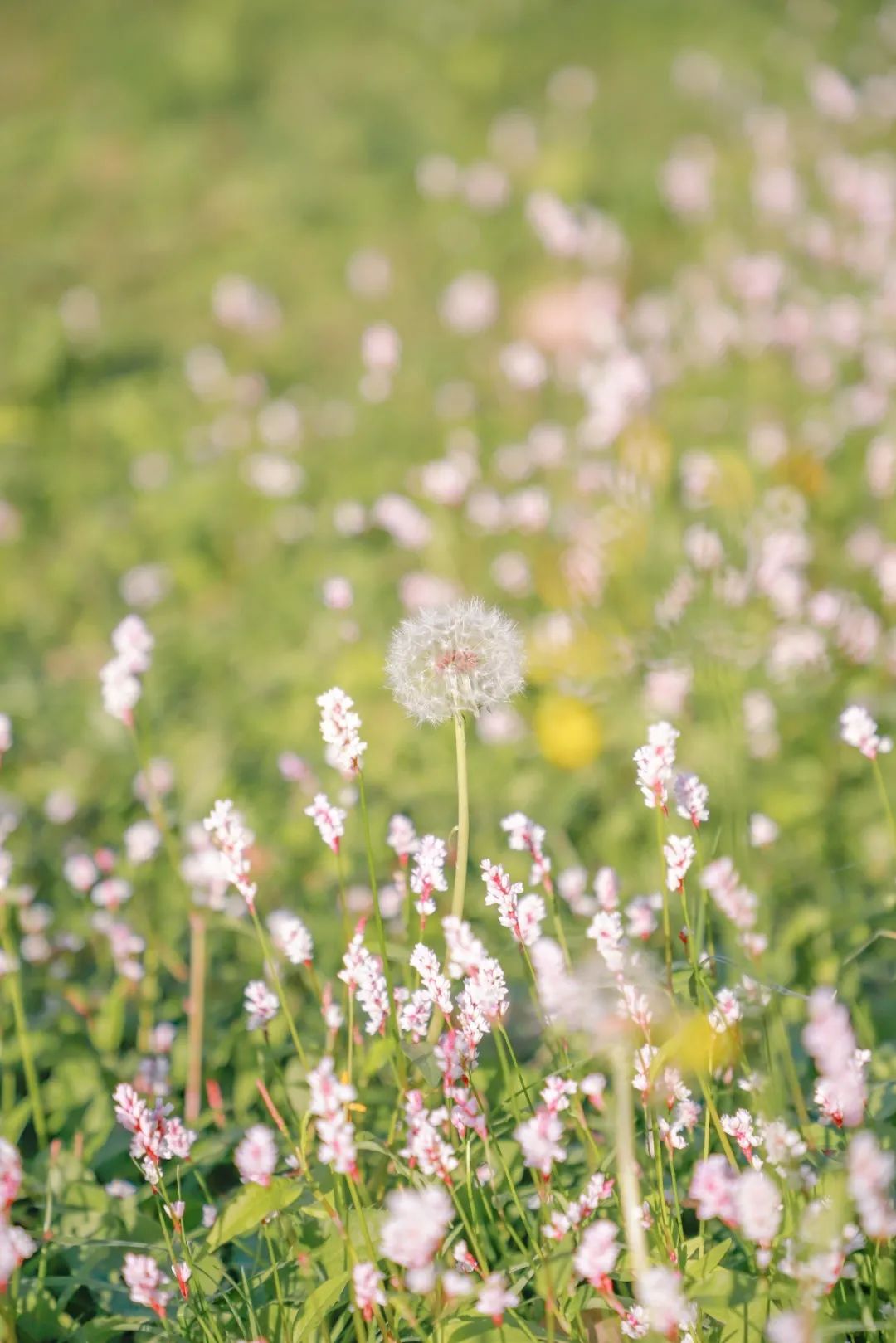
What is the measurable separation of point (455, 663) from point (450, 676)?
0.03 m

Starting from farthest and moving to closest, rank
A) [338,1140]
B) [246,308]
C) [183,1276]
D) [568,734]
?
[246,308], [568,734], [183,1276], [338,1140]

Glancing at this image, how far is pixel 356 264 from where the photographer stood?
5906mm

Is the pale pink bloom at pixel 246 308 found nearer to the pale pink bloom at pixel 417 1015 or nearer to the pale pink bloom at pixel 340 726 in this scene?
the pale pink bloom at pixel 340 726

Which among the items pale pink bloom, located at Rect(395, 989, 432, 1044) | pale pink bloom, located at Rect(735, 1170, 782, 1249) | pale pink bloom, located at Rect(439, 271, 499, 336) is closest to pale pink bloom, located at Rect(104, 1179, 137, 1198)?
Result: pale pink bloom, located at Rect(395, 989, 432, 1044)

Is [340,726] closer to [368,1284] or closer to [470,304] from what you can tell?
[368,1284]

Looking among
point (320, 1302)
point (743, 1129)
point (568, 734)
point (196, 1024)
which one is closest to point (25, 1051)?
point (196, 1024)

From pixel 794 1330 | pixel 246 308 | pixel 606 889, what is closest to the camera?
pixel 794 1330

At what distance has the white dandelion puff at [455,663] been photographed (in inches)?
66.2

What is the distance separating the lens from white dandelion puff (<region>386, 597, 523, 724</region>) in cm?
168

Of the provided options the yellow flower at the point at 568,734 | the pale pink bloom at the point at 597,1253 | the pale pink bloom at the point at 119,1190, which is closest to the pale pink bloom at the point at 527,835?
the pale pink bloom at the point at 597,1253

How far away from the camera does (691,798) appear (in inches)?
64.6

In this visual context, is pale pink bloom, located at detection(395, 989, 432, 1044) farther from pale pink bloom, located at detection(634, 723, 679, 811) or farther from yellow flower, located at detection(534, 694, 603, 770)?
yellow flower, located at detection(534, 694, 603, 770)

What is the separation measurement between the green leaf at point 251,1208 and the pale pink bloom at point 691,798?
28.6 inches

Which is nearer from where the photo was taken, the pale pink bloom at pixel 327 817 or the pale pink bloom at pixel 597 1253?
the pale pink bloom at pixel 597 1253
